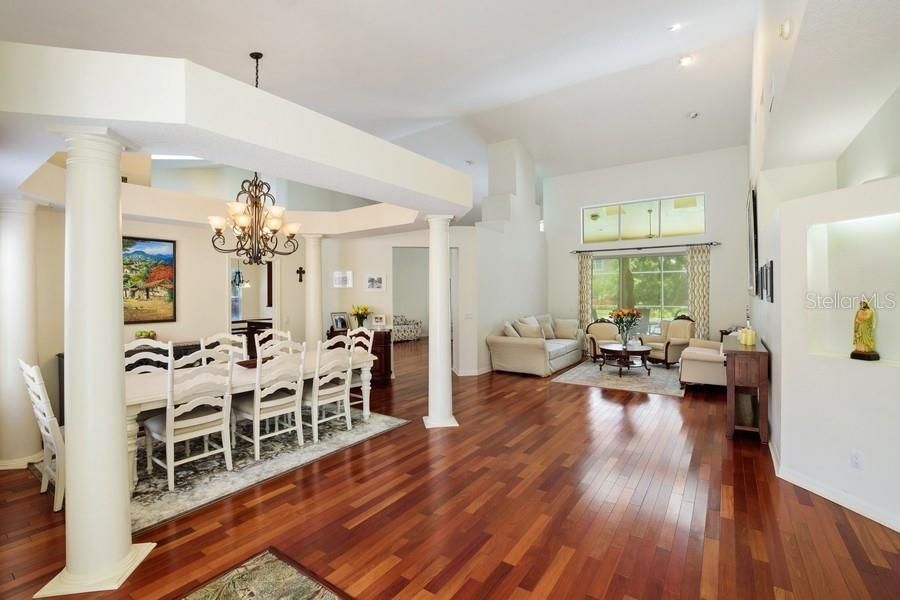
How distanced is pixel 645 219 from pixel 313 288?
281 inches

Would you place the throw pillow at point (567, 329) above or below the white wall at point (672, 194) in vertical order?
below

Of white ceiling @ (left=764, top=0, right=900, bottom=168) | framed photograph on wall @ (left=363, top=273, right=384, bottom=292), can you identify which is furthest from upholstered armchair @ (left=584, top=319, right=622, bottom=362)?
white ceiling @ (left=764, top=0, right=900, bottom=168)

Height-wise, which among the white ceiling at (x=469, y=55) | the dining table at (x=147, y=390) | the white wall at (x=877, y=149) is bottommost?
the dining table at (x=147, y=390)

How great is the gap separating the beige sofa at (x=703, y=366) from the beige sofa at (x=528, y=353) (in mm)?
2064

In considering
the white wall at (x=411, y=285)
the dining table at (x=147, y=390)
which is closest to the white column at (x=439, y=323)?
the dining table at (x=147, y=390)

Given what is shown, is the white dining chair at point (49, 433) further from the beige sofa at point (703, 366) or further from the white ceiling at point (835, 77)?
the beige sofa at point (703, 366)

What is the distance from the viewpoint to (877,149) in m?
3.26

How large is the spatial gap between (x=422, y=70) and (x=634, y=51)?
2.77 metres

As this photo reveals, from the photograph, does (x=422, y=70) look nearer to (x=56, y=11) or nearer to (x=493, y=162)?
(x=56, y=11)

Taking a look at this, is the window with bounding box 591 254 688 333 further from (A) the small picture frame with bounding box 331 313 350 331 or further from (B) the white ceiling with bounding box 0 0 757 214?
(A) the small picture frame with bounding box 331 313 350 331

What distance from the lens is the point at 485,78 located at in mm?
5406

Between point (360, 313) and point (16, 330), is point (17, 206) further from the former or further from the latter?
point (360, 313)

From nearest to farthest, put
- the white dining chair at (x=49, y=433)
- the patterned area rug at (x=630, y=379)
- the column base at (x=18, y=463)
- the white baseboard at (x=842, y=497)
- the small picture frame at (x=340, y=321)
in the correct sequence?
1. the white baseboard at (x=842, y=497)
2. the white dining chair at (x=49, y=433)
3. the column base at (x=18, y=463)
4. the patterned area rug at (x=630, y=379)
5. the small picture frame at (x=340, y=321)

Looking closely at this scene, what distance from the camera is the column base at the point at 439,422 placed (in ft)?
15.2
